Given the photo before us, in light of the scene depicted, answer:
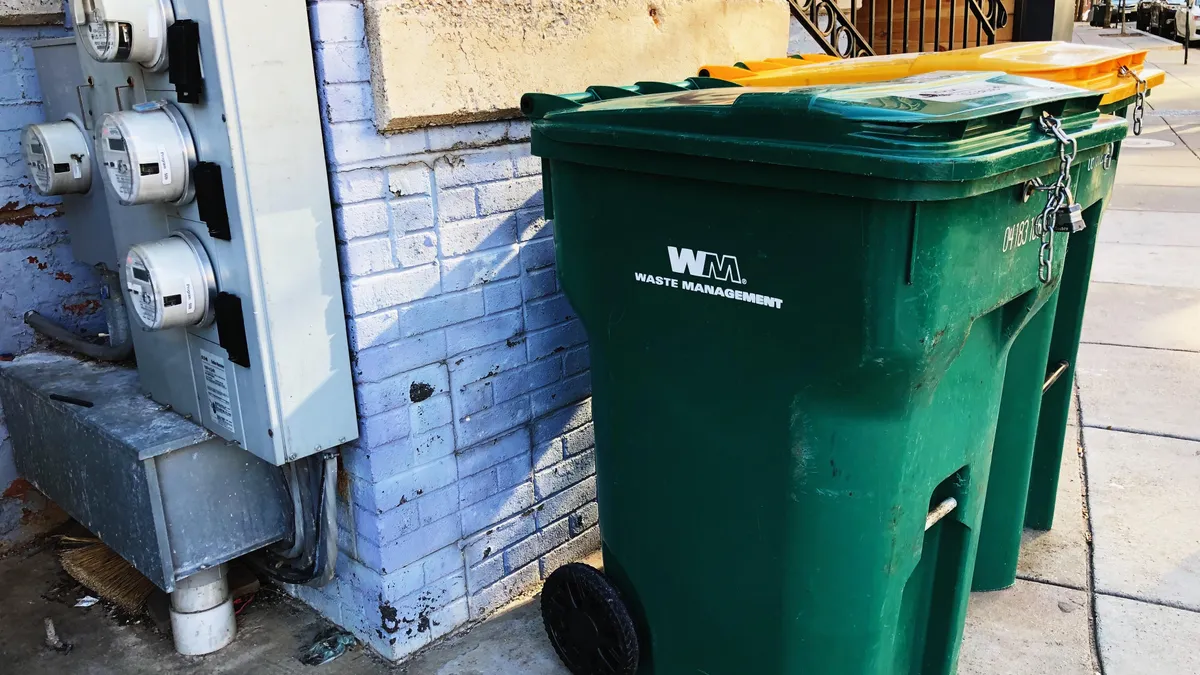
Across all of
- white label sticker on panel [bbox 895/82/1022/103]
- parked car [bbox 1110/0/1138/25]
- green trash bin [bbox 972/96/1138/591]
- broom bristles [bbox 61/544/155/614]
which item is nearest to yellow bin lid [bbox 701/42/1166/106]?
green trash bin [bbox 972/96/1138/591]

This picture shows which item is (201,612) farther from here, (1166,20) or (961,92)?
(1166,20)

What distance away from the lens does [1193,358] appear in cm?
473

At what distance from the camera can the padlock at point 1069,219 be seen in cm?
176

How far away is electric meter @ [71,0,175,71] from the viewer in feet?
6.89

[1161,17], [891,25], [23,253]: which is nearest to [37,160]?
[23,253]

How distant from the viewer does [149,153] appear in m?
2.20

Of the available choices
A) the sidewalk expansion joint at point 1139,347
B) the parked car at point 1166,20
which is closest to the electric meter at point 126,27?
the sidewalk expansion joint at point 1139,347

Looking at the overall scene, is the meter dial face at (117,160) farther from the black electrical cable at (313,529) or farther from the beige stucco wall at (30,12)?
the beige stucco wall at (30,12)

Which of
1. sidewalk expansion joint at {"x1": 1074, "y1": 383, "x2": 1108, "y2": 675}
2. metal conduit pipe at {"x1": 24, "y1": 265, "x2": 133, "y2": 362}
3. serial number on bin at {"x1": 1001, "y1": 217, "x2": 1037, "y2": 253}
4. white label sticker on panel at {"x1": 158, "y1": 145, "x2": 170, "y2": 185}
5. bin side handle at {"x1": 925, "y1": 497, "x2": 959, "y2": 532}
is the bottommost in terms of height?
sidewalk expansion joint at {"x1": 1074, "y1": 383, "x2": 1108, "y2": 675}

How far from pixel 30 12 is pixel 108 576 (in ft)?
5.69

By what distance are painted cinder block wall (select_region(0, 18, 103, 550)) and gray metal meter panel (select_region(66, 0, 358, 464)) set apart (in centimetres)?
77

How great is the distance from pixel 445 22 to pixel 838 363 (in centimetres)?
133

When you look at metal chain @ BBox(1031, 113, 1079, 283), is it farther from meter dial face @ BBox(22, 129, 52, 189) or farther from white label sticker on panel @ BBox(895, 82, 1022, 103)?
meter dial face @ BBox(22, 129, 52, 189)

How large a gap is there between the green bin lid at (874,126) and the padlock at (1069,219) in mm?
104
